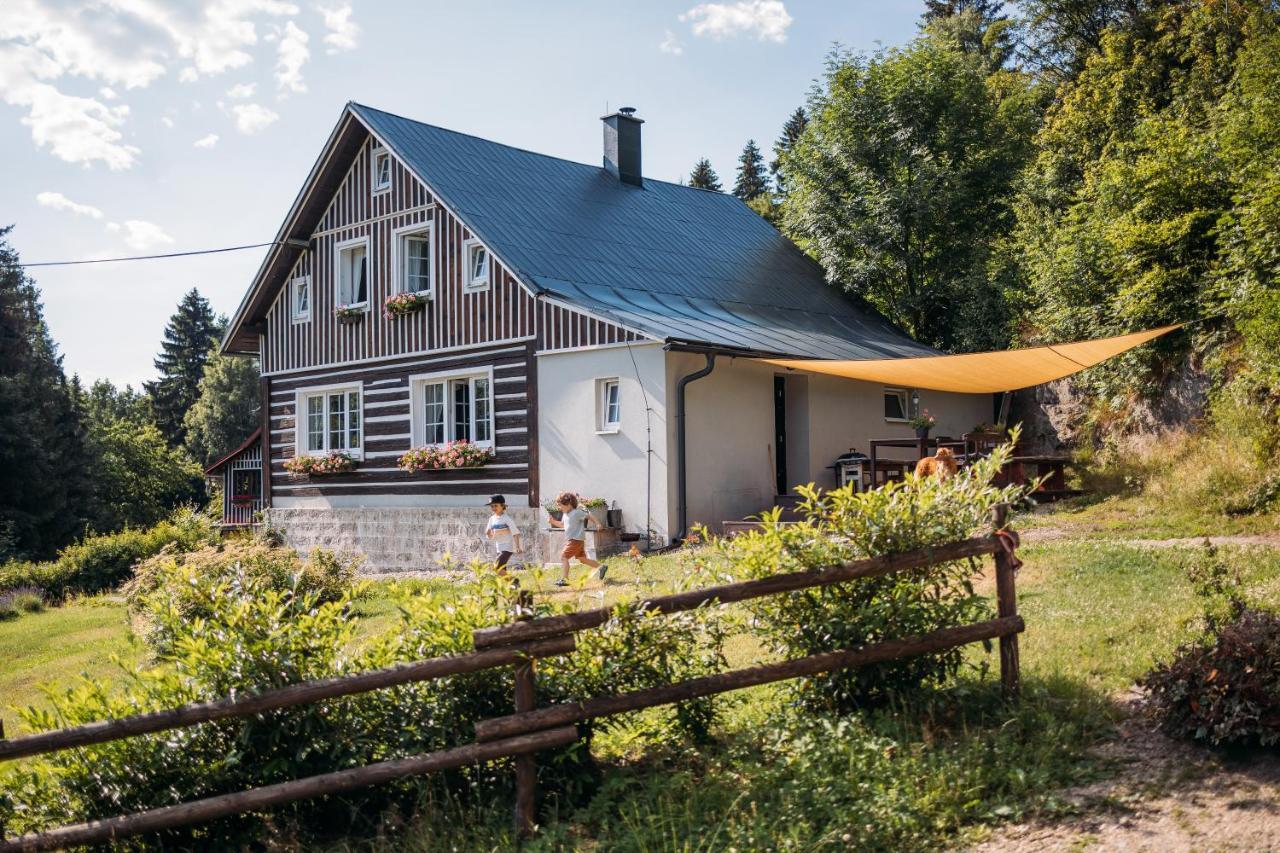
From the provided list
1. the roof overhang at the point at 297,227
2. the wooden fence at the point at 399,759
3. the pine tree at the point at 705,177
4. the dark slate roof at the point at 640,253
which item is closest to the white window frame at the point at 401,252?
the dark slate roof at the point at 640,253

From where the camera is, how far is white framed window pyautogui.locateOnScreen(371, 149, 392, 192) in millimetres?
20266

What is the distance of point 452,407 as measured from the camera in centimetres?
1931

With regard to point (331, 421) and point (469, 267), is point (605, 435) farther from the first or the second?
point (331, 421)

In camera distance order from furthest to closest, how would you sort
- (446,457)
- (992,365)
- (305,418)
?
(305,418) → (446,457) → (992,365)

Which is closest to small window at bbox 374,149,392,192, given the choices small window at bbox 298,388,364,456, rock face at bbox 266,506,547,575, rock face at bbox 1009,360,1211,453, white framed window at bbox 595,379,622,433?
small window at bbox 298,388,364,456

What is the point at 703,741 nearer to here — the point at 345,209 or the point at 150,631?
the point at 150,631

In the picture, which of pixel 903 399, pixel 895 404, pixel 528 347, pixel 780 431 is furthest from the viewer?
pixel 903 399

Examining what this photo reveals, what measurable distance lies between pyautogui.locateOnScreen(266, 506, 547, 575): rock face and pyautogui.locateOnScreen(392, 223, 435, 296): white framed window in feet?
13.3

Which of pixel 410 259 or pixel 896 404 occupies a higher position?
pixel 410 259

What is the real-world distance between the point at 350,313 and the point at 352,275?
1.04m

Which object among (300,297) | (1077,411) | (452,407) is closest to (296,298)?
(300,297)

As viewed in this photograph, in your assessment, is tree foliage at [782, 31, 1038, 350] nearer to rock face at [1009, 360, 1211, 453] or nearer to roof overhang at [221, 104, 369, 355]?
rock face at [1009, 360, 1211, 453]

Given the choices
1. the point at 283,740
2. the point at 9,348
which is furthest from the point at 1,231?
the point at 283,740

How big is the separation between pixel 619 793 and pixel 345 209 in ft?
58.0
